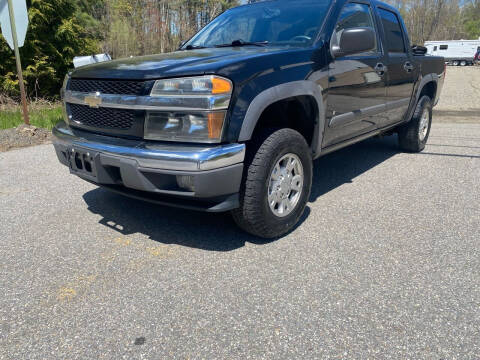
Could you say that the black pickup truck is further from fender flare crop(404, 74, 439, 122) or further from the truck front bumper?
fender flare crop(404, 74, 439, 122)

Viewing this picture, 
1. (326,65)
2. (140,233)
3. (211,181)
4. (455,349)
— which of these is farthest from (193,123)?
(455,349)

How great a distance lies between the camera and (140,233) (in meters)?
2.95

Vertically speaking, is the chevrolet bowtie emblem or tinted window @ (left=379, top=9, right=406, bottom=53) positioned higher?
tinted window @ (left=379, top=9, right=406, bottom=53)

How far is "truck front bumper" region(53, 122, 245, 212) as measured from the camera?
88.0 inches

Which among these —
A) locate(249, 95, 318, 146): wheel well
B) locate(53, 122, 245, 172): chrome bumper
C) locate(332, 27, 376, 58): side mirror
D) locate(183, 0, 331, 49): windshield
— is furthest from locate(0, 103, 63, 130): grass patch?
locate(332, 27, 376, 58): side mirror

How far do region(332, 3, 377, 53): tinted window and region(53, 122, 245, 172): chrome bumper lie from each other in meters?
1.55

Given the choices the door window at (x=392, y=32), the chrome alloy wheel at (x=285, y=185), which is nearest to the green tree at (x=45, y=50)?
the door window at (x=392, y=32)

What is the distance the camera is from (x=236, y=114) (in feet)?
7.59

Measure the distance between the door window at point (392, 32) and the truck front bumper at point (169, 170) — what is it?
9.54ft

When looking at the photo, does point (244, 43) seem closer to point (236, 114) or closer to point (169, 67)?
point (169, 67)

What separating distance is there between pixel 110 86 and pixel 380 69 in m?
2.72

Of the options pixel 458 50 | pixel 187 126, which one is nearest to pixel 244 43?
pixel 187 126

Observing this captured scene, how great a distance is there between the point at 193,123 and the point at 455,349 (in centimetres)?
177

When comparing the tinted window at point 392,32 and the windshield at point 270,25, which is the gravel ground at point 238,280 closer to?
the windshield at point 270,25
